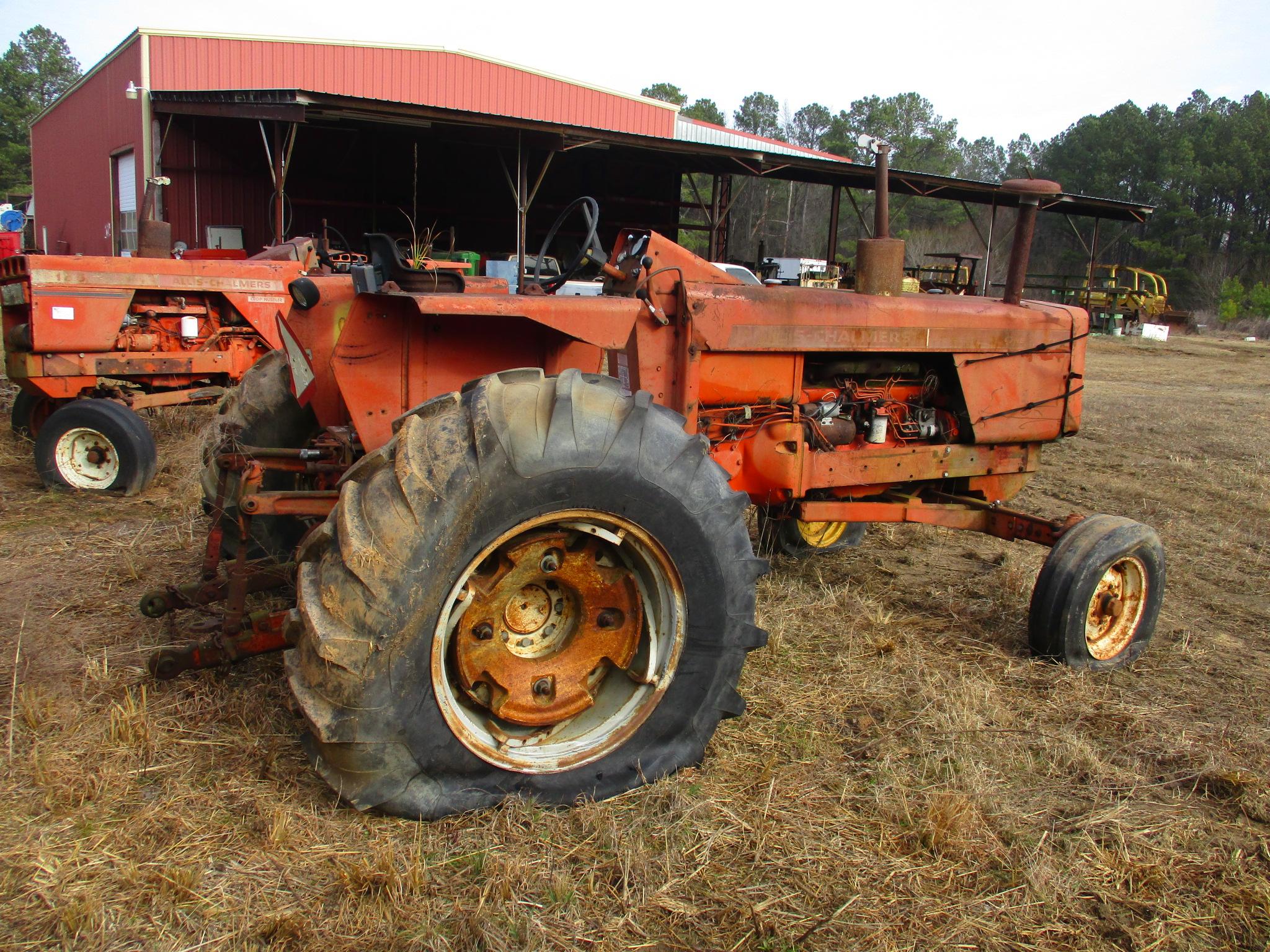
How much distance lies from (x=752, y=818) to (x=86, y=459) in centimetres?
580

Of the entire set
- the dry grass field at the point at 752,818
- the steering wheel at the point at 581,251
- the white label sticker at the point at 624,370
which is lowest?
the dry grass field at the point at 752,818

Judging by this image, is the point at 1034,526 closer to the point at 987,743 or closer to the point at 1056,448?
the point at 987,743

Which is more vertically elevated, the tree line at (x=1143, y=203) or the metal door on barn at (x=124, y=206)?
A: the tree line at (x=1143, y=203)

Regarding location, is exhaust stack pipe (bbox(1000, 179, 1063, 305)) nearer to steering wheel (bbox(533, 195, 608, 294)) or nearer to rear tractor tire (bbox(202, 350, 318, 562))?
steering wheel (bbox(533, 195, 608, 294))

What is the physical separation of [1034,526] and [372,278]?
2.90 metres

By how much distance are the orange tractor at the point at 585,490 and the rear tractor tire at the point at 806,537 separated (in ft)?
2.25

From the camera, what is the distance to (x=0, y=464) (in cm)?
705

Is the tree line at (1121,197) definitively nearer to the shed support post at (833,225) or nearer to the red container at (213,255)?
the shed support post at (833,225)

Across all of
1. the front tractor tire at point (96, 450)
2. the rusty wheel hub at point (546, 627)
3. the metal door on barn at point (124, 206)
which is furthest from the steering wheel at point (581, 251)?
the metal door on barn at point (124, 206)

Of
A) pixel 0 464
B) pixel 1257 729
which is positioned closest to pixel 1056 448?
pixel 1257 729

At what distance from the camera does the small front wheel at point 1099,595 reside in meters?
3.72

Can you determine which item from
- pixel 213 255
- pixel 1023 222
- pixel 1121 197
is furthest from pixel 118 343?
pixel 1121 197

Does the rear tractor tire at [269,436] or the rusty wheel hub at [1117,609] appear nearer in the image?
the rusty wheel hub at [1117,609]

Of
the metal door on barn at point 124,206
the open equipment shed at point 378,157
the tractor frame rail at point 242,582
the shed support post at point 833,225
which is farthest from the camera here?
the metal door on barn at point 124,206
